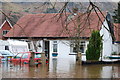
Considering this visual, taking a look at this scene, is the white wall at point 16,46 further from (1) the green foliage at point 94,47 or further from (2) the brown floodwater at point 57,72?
(2) the brown floodwater at point 57,72

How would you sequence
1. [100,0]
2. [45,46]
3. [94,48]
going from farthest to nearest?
1. [45,46]
2. [94,48]
3. [100,0]

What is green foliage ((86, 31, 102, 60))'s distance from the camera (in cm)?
2936

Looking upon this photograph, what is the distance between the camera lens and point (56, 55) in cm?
4444

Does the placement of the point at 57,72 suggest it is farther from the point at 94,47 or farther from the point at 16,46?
the point at 16,46

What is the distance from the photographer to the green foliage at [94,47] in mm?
29359

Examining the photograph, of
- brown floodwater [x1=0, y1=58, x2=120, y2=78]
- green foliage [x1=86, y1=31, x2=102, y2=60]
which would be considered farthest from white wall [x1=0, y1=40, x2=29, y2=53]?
brown floodwater [x1=0, y1=58, x2=120, y2=78]

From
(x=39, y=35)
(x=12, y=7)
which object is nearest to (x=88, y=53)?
(x=39, y=35)


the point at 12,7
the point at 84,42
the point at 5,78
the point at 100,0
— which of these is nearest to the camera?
the point at 100,0

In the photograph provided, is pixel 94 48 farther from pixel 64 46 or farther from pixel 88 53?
pixel 64 46

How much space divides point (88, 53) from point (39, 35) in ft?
52.4

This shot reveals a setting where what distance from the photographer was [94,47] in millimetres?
29500

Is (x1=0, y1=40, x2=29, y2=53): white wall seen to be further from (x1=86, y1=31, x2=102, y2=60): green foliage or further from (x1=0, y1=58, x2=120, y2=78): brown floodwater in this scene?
(x1=0, y1=58, x2=120, y2=78): brown floodwater

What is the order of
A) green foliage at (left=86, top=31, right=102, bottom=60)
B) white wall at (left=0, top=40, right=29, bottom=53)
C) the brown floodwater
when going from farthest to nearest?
white wall at (left=0, top=40, right=29, bottom=53)
green foliage at (left=86, top=31, right=102, bottom=60)
the brown floodwater

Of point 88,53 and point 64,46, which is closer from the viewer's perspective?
point 88,53
